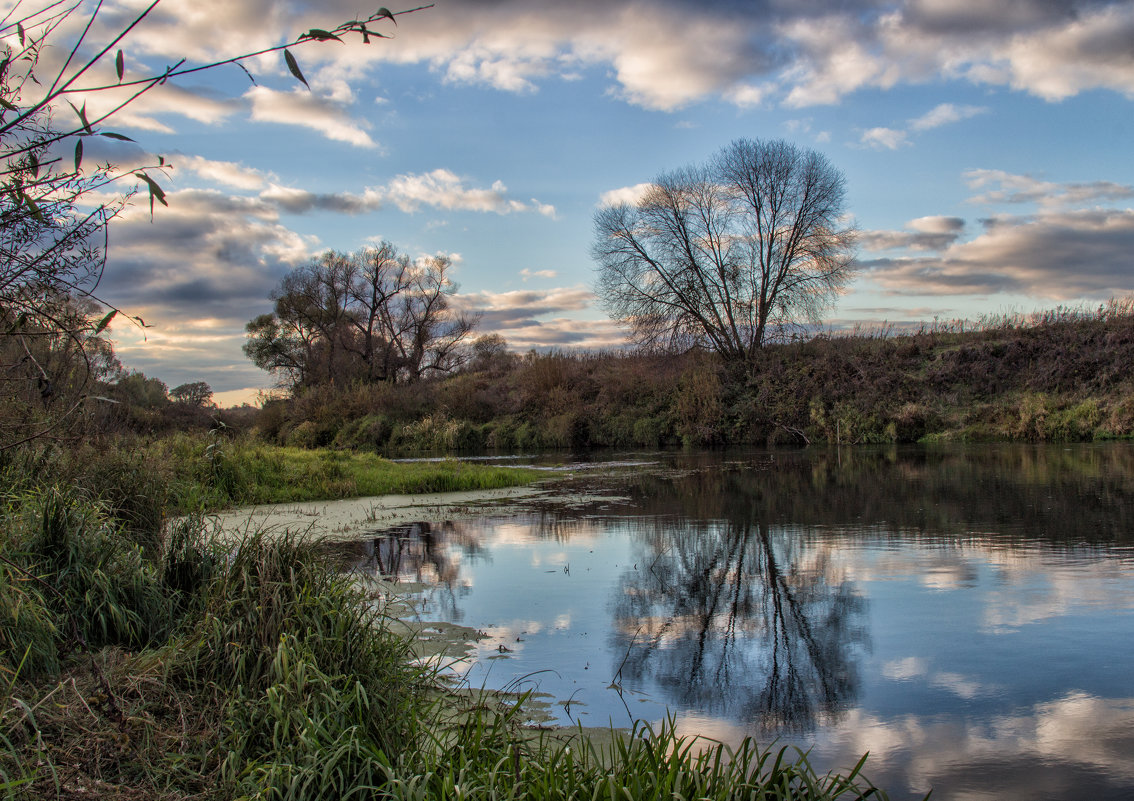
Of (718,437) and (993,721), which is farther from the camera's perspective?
(718,437)

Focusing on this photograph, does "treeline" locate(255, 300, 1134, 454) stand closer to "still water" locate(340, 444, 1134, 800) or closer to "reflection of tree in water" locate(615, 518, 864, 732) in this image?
"still water" locate(340, 444, 1134, 800)

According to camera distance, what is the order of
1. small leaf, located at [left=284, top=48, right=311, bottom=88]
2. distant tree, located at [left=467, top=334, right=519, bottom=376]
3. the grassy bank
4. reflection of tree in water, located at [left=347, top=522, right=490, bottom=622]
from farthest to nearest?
1. distant tree, located at [left=467, top=334, right=519, bottom=376]
2. reflection of tree in water, located at [left=347, top=522, right=490, bottom=622]
3. the grassy bank
4. small leaf, located at [left=284, top=48, right=311, bottom=88]

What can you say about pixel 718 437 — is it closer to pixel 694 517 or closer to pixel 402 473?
pixel 402 473

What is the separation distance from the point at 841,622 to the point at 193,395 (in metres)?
33.1

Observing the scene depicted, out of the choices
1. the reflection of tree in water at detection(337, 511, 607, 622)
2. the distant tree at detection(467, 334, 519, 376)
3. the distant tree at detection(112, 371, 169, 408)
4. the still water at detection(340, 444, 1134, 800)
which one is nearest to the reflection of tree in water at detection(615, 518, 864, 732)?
the still water at detection(340, 444, 1134, 800)

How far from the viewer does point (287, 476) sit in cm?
1466

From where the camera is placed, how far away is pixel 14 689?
3467 millimetres

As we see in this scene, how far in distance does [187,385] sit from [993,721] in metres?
36.7

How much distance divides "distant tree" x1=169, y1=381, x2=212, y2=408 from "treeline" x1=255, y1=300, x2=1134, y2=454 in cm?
345

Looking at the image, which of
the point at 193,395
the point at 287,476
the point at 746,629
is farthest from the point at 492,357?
the point at 746,629

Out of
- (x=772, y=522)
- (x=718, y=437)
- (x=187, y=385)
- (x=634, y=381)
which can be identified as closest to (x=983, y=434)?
(x=718, y=437)

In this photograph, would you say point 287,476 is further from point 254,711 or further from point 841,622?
point 254,711

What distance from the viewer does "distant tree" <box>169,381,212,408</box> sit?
98.9 feet

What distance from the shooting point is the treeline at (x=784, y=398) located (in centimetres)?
2566
